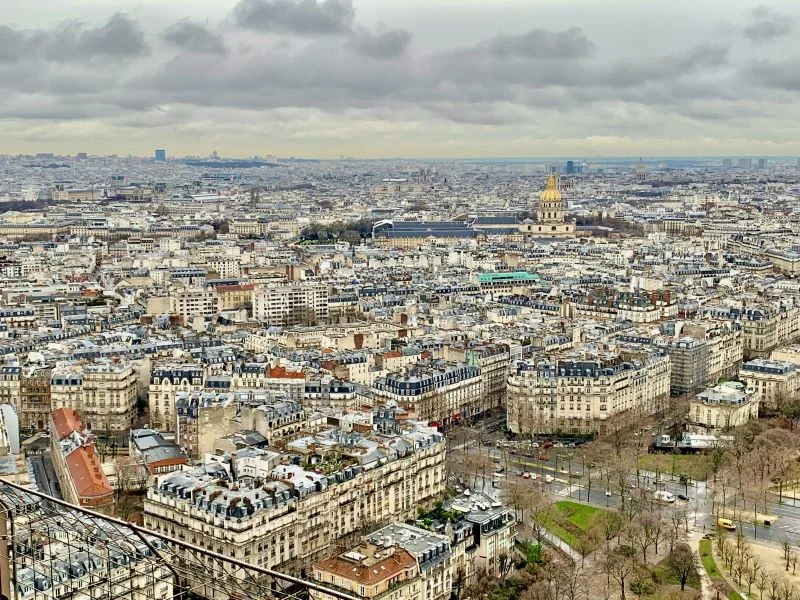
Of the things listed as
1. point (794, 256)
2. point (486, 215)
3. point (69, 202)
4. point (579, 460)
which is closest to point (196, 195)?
point (69, 202)

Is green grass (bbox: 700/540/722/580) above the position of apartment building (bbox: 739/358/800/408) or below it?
below

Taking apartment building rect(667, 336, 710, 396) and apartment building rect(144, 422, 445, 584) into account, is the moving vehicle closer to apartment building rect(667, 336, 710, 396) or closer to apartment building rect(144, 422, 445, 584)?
apartment building rect(144, 422, 445, 584)

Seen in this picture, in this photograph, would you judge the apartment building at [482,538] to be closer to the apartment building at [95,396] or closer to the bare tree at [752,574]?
the bare tree at [752,574]

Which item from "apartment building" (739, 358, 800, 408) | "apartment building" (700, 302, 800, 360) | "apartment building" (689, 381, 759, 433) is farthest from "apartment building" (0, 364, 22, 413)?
"apartment building" (700, 302, 800, 360)

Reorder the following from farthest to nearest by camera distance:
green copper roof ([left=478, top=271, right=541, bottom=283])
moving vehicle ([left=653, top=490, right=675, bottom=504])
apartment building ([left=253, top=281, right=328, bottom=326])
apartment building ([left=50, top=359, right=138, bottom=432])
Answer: green copper roof ([left=478, top=271, right=541, bottom=283])
apartment building ([left=253, top=281, right=328, bottom=326])
apartment building ([left=50, top=359, right=138, bottom=432])
moving vehicle ([left=653, top=490, right=675, bottom=504])

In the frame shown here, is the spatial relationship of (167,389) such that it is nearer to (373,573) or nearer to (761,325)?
(373,573)

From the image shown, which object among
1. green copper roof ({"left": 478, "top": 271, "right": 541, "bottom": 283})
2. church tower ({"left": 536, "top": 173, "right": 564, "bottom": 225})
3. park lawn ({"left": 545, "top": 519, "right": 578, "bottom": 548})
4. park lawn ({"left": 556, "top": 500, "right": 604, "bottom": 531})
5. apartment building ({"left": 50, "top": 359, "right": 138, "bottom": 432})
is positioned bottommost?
park lawn ({"left": 545, "top": 519, "right": 578, "bottom": 548})

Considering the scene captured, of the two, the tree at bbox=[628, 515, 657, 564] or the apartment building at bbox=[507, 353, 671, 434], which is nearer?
the tree at bbox=[628, 515, 657, 564]

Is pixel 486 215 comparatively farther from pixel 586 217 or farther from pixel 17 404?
pixel 17 404
